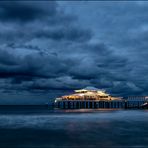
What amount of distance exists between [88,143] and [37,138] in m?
10.2

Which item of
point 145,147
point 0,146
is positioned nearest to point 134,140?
point 145,147

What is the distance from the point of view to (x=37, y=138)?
53.4 meters

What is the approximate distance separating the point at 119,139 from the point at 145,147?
8101 mm

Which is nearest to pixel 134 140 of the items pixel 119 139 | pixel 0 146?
pixel 119 139

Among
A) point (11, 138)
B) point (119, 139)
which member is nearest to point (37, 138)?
point (11, 138)

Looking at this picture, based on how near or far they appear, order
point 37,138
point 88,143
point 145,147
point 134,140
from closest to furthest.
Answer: point 145,147 → point 88,143 → point 134,140 → point 37,138

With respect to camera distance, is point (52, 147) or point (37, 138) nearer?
point (52, 147)

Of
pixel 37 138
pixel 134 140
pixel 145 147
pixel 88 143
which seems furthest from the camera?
pixel 37 138

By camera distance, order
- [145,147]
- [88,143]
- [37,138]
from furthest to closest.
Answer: [37,138], [88,143], [145,147]

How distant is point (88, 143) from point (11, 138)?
13851mm

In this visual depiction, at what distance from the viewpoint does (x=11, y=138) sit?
5400 centimetres

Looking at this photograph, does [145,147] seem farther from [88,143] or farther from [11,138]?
[11,138]

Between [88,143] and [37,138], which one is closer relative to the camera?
[88,143]

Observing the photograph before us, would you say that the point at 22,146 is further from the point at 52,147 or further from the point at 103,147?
the point at 103,147
